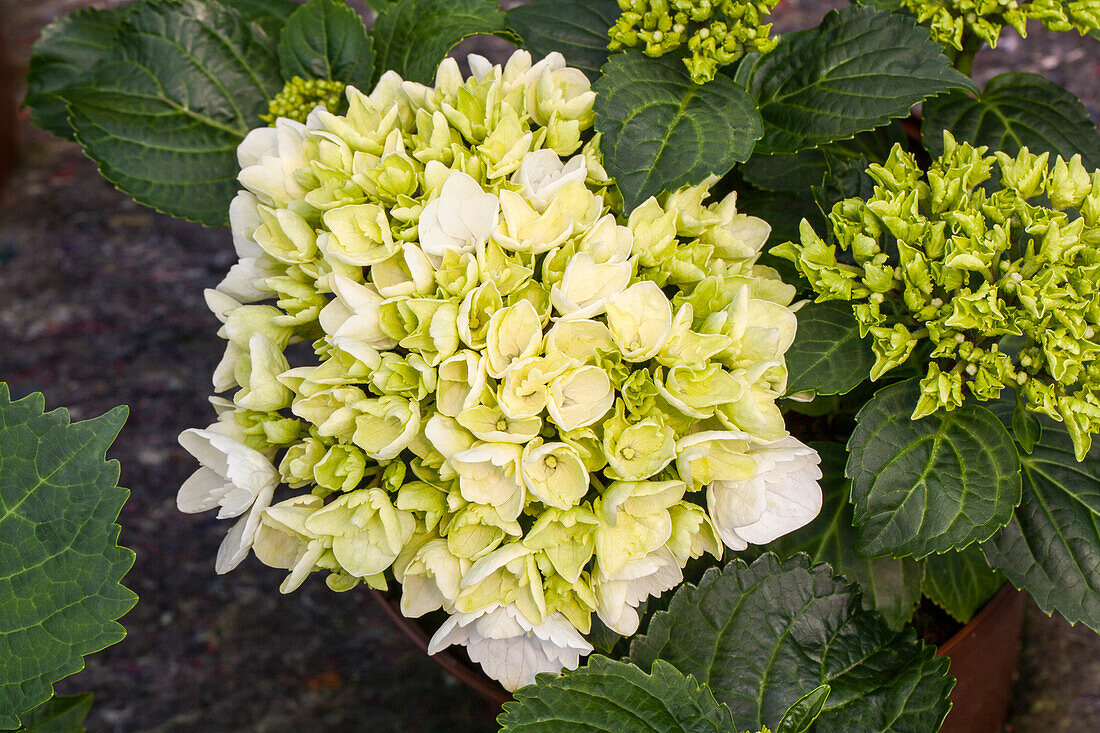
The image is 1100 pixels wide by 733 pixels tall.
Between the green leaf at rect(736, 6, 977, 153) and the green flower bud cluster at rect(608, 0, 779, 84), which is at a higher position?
the green flower bud cluster at rect(608, 0, 779, 84)

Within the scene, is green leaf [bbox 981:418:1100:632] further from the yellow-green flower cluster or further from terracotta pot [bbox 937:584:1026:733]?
the yellow-green flower cluster

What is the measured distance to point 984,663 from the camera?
100cm

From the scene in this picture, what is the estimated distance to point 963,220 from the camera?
676mm

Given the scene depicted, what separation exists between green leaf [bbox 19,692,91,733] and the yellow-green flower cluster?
3.15ft

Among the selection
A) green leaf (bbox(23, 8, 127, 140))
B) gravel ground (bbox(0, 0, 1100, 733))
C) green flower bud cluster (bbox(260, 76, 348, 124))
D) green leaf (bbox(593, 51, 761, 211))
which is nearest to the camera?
green leaf (bbox(593, 51, 761, 211))

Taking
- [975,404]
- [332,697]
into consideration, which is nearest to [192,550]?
[332,697]

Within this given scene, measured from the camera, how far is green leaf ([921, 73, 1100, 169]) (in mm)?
923

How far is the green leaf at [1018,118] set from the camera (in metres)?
0.92

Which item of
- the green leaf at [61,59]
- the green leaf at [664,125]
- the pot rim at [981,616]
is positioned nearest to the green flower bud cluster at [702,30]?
the green leaf at [664,125]

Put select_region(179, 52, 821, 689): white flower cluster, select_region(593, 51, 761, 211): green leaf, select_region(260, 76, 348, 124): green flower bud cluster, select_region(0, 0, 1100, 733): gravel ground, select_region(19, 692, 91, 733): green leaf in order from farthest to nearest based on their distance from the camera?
select_region(0, 0, 1100, 733): gravel ground → select_region(260, 76, 348, 124): green flower bud cluster → select_region(19, 692, 91, 733): green leaf → select_region(593, 51, 761, 211): green leaf → select_region(179, 52, 821, 689): white flower cluster

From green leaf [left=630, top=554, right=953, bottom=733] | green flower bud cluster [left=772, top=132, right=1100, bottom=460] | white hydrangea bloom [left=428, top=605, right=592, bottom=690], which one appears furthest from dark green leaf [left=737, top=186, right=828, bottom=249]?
white hydrangea bloom [left=428, top=605, right=592, bottom=690]

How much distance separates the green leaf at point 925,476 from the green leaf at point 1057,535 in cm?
10

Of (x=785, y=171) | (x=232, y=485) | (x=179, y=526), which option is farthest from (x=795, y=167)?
(x=179, y=526)

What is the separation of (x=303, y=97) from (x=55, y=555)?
52 cm
